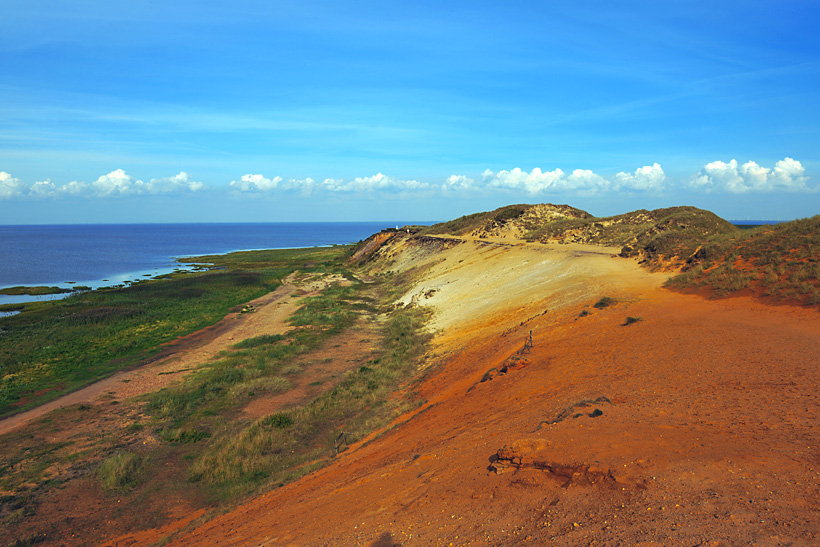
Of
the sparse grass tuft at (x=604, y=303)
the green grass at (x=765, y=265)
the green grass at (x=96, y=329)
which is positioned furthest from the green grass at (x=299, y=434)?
the green grass at (x=765, y=265)

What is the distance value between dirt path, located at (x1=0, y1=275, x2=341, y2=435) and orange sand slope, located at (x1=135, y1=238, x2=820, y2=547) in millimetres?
14355

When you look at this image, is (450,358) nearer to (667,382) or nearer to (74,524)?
(667,382)

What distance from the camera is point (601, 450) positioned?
7.56 m

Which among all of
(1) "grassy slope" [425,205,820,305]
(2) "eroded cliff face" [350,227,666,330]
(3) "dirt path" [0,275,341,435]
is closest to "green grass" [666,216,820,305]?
(1) "grassy slope" [425,205,820,305]

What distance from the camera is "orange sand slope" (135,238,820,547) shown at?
5934mm

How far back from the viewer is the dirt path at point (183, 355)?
67.3 ft

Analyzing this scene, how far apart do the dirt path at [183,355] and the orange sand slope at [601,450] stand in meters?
14.4

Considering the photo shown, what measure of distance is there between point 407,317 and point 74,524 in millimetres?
22611

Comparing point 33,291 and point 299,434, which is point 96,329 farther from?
point 33,291

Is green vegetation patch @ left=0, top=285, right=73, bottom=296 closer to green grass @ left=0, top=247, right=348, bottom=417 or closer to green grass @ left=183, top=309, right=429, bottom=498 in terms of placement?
green grass @ left=0, top=247, right=348, bottom=417

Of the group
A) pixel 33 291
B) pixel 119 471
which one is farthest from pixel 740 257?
pixel 33 291

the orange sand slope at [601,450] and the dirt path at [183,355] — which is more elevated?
the orange sand slope at [601,450]

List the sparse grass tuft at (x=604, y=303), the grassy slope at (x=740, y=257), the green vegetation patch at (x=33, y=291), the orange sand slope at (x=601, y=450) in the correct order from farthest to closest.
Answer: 1. the green vegetation patch at (x=33, y=291)
2. the sparse grass tuft at (x=604, y=303)
3. the grassy slope at (x=740, y=257)
4. the orange sand slope at (x=601, y=450)

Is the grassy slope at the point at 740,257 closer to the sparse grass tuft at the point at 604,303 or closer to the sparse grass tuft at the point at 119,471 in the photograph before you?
the sparse grass tuft at the point at 604,303
